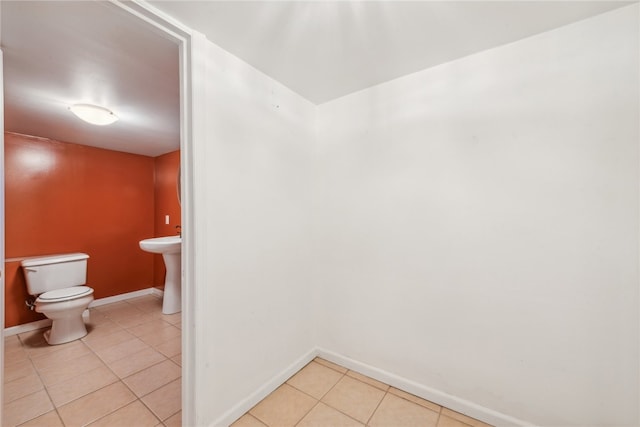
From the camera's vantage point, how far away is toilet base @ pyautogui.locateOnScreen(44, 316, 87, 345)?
93.2 inches


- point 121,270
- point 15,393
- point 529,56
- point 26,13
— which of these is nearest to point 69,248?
point 121,270

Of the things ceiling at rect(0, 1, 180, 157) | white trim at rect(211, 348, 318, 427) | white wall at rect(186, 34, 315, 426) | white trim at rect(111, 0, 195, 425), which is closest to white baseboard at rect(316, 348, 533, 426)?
white trim at rect(211, 348, 318, 427)

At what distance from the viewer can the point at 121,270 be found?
136 inches

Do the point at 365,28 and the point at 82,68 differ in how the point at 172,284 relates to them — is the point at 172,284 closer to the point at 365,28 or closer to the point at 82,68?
the point at 82,68

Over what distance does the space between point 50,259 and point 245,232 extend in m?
2.58

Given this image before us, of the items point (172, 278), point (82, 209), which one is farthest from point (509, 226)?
point (82, 209)

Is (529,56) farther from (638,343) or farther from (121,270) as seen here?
(121,270)

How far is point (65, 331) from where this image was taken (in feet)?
7.88

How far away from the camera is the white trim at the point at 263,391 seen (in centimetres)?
143

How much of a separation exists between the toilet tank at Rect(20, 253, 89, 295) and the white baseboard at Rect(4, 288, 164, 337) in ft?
1.40

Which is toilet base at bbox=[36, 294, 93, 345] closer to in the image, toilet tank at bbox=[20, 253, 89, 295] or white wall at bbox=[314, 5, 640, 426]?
toilet tank at bbox=[20, 253, 89, 295]

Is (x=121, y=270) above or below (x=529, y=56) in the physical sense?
below

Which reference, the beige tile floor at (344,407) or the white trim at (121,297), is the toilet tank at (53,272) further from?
the beige tile floor at (344,407)

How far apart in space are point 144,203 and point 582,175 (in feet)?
15.1
